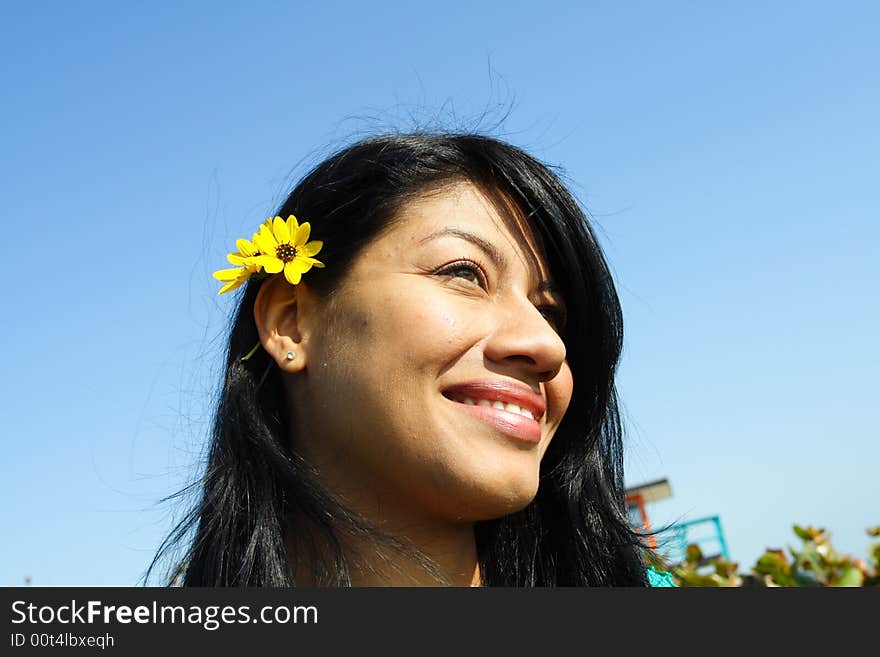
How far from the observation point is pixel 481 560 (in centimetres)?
308

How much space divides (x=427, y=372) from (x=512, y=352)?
274mm

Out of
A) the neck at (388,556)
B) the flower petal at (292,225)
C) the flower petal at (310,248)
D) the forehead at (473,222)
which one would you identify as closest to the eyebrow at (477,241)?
the forehead at (473,222)

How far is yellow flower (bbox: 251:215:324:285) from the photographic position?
286cm

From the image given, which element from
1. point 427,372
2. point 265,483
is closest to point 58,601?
point 265,483

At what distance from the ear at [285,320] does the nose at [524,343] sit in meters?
0.61

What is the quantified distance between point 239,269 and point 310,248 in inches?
12.5

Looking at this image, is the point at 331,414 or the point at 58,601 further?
the point at 331,414

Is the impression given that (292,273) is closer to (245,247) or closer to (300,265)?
(300,265)

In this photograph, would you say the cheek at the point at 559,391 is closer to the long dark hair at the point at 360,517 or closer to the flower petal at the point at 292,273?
the long dark hair at the point at 360,517

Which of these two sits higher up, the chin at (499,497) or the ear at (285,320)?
the ear at (285,320)

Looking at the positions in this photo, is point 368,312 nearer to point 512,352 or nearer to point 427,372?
point 427,372

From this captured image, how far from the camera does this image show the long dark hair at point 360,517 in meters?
2.66

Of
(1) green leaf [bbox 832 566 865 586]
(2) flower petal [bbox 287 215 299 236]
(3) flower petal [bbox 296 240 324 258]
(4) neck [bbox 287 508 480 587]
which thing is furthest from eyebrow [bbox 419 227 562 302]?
(1) green leaf [bbox 832 566 865 586]

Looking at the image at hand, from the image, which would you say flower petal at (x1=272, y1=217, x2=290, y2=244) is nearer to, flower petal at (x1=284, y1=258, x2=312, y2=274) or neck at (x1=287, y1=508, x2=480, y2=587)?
flower petal at (x1=284, y1=258, x2=312, y2=274)
